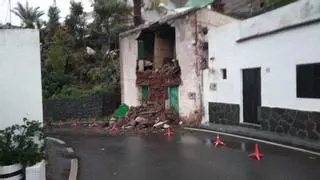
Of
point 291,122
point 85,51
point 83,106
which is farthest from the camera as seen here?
point 85,51

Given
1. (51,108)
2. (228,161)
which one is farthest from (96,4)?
(228,161)

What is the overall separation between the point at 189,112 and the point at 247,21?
6.83m

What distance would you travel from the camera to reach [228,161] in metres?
11.5

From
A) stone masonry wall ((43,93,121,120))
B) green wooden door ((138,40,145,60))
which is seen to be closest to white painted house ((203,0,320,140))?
green wooden door ((138,40,145,60))

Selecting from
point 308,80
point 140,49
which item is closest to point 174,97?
point 140,49

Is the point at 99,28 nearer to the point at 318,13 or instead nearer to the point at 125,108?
the point at 125,108

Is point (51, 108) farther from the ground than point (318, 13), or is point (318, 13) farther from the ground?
point (318, 13)

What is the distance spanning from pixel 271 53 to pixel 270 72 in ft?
2.31

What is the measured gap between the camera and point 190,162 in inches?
455

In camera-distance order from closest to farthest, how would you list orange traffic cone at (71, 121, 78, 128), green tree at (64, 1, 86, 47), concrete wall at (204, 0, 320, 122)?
concrete wall at (204, 0, 320, 122) → orange traffic cone at (71, 121, 78, 128) → green tree at (64, 1, 86, 47)

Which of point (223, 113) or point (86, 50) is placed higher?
point (86, 50)

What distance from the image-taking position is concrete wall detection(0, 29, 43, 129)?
895 cm

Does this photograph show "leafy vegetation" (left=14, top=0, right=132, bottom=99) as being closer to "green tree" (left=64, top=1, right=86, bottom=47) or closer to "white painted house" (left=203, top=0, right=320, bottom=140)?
"green tree" (left=64, top=1, right=86, bottom=47)

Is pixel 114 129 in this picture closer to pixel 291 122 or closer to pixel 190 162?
pixel 291 122
